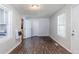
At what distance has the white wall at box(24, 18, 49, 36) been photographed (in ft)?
34.9

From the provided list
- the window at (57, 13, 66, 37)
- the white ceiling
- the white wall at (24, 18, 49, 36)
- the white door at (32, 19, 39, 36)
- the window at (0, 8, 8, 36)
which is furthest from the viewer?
the white door at (32, 19, 39, 36)

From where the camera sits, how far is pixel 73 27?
3.82m

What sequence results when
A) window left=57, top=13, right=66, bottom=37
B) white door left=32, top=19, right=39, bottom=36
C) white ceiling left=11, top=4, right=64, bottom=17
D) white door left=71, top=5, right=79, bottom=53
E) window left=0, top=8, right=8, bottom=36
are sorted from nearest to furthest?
1. white door left=71, top=5, right=79, bottom=53
2. window left=0, top=8, right=8, bottom=36
3. white ceiling left=11, top=4, right=64, bottom=17
4. window left=57, top=13, right=66, bottom=37
5. white door left=32, top=19, right=39, bottom=36

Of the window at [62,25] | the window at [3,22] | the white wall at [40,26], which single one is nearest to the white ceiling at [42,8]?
the window at [62,25]

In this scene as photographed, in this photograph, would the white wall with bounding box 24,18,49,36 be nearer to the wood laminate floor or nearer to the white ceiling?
the white ceiling

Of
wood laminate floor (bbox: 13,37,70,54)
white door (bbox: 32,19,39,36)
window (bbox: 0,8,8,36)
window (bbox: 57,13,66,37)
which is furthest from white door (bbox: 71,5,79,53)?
white door (bbox: 32,19,39,36)

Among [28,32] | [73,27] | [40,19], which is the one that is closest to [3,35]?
[73,27]

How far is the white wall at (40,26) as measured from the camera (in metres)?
10.6

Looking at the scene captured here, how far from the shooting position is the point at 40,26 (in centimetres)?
1069

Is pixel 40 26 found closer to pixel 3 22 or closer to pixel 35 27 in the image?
pixel 35 27

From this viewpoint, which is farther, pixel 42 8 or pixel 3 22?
pixel 42 8

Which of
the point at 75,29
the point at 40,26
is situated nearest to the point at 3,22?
the point at 75,29

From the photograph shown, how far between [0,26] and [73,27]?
282 centimetres
